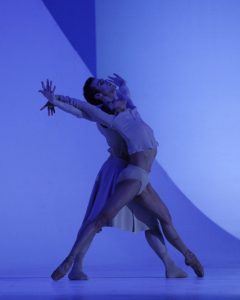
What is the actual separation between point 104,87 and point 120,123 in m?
0.33

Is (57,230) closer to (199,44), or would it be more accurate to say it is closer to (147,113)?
(147,113)

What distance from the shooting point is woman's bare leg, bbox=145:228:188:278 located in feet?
11.1

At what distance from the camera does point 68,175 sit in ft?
17.8

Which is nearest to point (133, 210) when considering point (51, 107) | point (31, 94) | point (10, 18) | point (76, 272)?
point (76, 272)

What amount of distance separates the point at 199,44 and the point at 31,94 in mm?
1550

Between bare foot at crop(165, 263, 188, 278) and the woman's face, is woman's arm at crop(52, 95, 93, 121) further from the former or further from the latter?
bare foot at crop(165, 263, 188, 278)

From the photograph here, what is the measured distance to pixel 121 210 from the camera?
3.52 meters

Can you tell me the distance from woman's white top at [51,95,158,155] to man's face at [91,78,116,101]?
24 cm

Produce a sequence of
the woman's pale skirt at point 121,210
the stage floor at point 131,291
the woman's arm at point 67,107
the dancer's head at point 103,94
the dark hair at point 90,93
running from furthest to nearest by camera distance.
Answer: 1. the dark hair at point 90,93
2. the dancer's head at point 103,94
3. the woman's pale skirt at point 121,210
4. the woman's arm at point 67,107
5. the stage floor at point 131,291

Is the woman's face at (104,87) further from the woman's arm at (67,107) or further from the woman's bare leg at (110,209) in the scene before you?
the woman's bare leg at (110,209)

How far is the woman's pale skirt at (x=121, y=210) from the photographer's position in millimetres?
3459

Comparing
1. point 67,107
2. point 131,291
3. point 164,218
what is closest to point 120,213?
point 164,218

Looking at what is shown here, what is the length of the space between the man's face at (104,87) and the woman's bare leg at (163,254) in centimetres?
78

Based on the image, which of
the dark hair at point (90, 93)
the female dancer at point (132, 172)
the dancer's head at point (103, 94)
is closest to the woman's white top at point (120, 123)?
the female dancer at point (132, 172)
